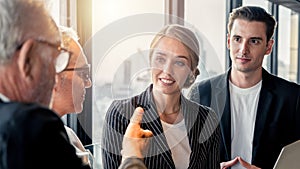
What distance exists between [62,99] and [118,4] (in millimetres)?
1007

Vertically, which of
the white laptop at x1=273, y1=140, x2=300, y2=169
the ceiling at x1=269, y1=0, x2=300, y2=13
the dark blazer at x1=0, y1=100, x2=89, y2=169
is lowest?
the white laptop at x1=273, y1=140, x2=300, y2=169

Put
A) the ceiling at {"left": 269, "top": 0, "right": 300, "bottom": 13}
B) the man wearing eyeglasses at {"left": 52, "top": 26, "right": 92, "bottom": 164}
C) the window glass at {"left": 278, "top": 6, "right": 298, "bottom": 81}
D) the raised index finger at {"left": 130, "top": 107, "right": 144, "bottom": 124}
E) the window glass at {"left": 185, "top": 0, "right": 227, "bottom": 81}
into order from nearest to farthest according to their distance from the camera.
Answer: the raised index finger at {"left": 130, "top": 107, "right": 144, "bottom": 124}, the man wearing eyeglasses at {"left": 52, "top": 26, "right": 92, "bottom": 164}, the window glass at {"left": 185, "top": 0, "right": 227, "bottom": 81}, the ceiling at {"left": 269, "top": 0, "right": 300, "bottom": 13}, the window glass at {"left": 278, "top": 6, "right": 298, "bottom": 81}

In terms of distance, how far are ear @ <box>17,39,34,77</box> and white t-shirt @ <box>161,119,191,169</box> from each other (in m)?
0.88

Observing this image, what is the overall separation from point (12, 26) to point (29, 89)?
137mm

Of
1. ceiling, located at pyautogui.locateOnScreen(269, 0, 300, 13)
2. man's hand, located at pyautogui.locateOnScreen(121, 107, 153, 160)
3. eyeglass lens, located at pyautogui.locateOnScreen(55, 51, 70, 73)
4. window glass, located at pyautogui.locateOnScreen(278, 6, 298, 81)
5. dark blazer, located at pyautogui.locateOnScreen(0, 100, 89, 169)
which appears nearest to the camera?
dark blazer, located at pyautogui.locateOnScreen(0, 100, 89, 169)

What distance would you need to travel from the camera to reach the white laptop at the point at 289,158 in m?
1.66

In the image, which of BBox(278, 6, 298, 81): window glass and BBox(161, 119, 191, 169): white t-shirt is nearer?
BBox(161, 119, 191, 169): white t-shirt

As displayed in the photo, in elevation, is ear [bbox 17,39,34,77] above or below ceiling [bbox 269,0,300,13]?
below

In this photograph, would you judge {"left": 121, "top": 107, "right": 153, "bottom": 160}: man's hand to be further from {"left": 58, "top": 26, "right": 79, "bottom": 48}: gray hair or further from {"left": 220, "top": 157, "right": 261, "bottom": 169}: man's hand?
{"left": 220, "top": 157, "right": 261, "bottom": 169}: man's hand

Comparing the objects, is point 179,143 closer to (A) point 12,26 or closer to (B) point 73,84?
(B) point 73,84

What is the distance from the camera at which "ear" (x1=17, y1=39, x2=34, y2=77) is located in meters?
0.98

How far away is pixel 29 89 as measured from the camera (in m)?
1.01

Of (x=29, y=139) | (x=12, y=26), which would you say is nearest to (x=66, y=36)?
(x=12, y=26)

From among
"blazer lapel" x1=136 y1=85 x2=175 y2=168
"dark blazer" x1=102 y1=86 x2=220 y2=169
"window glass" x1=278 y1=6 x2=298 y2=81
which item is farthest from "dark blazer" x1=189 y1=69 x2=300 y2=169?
"window glass" x1=278 y1=6 x2=298 y2=81
